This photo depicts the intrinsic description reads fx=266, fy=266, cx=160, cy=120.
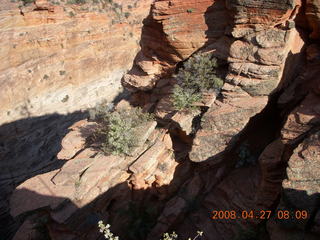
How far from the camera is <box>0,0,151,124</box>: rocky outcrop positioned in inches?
727

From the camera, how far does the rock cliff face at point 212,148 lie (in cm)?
535

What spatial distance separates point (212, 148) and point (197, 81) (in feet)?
6.71

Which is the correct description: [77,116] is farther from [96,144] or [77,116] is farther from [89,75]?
[96,144]

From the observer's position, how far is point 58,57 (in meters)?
20.1

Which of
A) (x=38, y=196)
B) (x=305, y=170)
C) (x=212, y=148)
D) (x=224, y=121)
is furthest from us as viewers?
(x=38, y=196)

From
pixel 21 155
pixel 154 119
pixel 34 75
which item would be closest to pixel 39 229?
pixel 154 119

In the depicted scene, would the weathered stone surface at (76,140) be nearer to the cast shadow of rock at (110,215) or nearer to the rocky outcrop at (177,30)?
the cast shadow of rock at (110,215)

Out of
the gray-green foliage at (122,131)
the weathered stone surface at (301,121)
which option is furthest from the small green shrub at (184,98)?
the weathered stone surface at (301,121)

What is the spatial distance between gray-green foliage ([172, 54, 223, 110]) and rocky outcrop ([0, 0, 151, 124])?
516 inches

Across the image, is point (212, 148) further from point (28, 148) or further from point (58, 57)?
point (58, 57)

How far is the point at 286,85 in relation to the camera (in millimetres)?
6688
